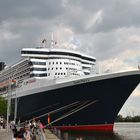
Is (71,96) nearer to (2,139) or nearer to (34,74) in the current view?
(34,74)

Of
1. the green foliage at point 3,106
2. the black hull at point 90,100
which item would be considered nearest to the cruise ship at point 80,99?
the black hull at point 90,100

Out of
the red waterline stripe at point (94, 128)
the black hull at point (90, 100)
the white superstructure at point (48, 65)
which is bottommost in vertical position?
the red waterline stripe at point (94, 128)

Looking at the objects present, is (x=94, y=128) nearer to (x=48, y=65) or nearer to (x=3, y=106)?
(x=48, y=65)

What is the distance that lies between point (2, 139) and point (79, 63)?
95.9ft

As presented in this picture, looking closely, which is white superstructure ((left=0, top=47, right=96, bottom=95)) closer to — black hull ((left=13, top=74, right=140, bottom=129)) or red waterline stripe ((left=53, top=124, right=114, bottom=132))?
black hull ((left=13, top=74, right=140, bottom=129))

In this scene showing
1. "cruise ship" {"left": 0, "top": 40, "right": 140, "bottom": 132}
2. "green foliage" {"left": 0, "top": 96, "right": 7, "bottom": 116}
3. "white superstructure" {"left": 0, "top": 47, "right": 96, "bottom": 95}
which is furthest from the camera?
"green foliage" {"left": 0, "top": 96, "right": 7, "bottom": 116}

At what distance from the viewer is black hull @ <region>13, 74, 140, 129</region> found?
42.0 m

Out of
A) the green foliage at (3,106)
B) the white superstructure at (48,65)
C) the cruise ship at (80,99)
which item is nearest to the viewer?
the cruise ship at (80,99)

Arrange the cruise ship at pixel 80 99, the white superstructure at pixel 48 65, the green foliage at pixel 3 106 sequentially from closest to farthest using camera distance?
the cruise ship at pixel 80 99, the white superstructure at pixel 48 65, the green foliage at pixel 3 106

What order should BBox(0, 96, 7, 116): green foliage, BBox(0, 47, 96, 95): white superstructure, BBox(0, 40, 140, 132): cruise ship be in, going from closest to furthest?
1. BBox(0, 40, 140, 132): cruise ship
2. BBox(0, 47, 96, 95): white superstructure
3. BBox(0, 96, 7, 116): green foliage

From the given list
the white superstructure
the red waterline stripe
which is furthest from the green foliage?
the red waterline stripe

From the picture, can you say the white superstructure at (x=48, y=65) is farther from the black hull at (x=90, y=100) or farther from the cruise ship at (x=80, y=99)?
the black hull at (x=90, y=100)

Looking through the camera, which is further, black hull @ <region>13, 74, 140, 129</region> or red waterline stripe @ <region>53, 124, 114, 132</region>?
red waterline stripe @ <region>53, 124, 114, 132</region>

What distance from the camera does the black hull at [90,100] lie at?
41969mm
